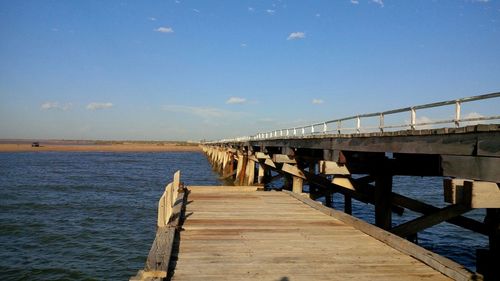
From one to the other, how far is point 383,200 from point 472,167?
4461 mm

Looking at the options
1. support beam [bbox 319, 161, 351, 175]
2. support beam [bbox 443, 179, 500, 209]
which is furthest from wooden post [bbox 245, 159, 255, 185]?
support beam [bbox 443, 179, 500, 209]

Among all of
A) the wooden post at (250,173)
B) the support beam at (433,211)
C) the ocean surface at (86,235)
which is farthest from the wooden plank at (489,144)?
the wooden post at (250,173)

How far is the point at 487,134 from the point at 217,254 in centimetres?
433

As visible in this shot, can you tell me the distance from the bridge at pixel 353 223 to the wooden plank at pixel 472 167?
1cm

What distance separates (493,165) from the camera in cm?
561

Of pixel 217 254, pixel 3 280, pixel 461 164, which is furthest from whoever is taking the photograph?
pixel 3 280

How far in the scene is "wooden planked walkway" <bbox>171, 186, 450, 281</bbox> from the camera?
5914 millimetres

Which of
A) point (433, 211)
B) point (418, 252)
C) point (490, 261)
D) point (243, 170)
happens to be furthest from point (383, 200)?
point (243, 170)

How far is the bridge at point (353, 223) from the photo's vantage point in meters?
5.78

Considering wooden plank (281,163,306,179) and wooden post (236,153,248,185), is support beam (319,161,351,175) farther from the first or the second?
wooden post (236,153,248,185)

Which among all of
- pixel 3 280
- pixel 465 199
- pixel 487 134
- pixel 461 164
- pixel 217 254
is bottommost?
pixel 3 280

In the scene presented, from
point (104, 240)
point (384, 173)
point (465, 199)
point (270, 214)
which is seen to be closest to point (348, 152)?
point (384, 173)

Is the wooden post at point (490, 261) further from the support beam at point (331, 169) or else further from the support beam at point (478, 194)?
the support beam at point (331, 169)

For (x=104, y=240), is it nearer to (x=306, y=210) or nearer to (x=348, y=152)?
(x=306, y=210)
